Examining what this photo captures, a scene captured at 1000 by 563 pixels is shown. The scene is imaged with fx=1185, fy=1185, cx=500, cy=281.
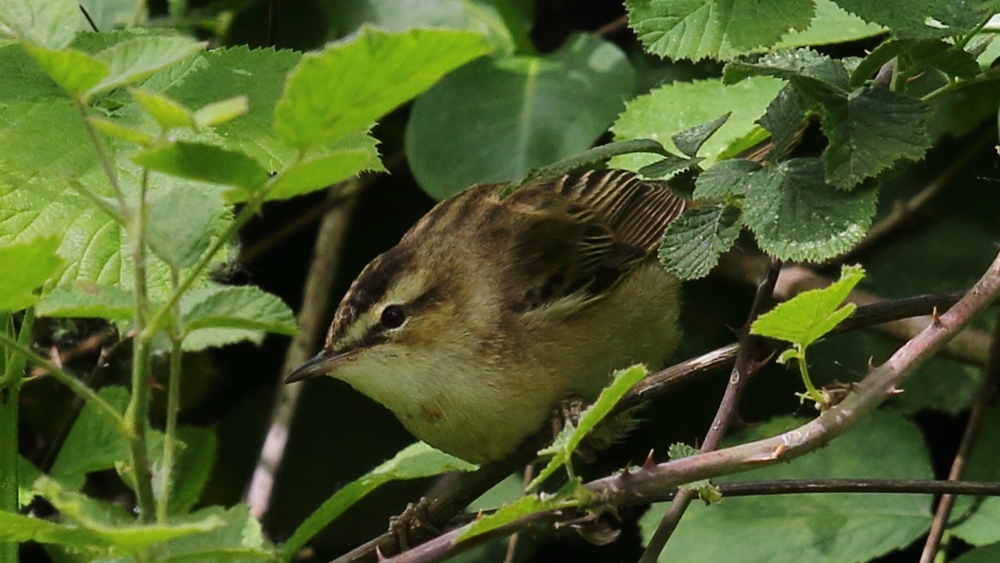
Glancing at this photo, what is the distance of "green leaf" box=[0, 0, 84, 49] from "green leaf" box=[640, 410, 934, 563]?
1.53 metres

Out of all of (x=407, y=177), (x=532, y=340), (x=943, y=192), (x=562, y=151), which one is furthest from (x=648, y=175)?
(x=407, y=177)

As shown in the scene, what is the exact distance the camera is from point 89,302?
1.27 metres

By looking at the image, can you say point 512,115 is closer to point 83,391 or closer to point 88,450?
point 88,450

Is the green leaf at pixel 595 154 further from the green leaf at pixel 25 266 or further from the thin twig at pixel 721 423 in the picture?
the green leaf at pixel 25 266

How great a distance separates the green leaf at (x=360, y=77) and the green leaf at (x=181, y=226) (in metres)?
0.12

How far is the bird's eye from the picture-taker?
2.61 metres

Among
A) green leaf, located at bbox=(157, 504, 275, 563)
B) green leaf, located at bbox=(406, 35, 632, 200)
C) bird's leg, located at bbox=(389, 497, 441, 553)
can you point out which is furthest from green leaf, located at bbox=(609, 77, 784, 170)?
green leaf, located at bbox=(157, 504, 275, 563)

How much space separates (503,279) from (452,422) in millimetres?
389

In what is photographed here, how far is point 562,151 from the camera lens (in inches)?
119

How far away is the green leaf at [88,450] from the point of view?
237cm

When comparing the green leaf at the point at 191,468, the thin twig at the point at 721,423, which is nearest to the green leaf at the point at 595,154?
the thin twig at the point at 721,423

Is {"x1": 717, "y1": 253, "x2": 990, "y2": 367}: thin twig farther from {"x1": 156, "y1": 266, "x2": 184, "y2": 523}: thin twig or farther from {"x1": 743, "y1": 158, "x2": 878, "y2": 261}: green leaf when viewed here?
{"x1": 156, "y1": 266, "x2": 184, "y2": 523}: thin twig

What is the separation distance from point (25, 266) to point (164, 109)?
0.90 ft

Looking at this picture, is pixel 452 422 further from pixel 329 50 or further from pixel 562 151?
pixel 329 50
